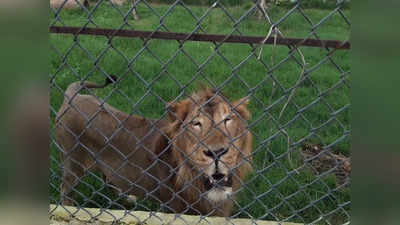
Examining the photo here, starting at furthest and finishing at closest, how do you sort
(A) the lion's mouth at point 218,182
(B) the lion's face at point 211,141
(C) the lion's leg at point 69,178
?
1. (C) the lion's leg at point 69,178
2. (A) the lion's mouth at point 218,182
3. (B) the lion's face at point 211,141

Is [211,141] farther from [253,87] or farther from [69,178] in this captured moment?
[253,87]

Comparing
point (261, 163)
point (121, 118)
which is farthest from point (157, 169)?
point (261, 163)

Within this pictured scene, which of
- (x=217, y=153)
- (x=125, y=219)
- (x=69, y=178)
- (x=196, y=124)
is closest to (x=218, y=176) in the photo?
(x=217, y=153)

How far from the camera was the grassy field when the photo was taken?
365 cm

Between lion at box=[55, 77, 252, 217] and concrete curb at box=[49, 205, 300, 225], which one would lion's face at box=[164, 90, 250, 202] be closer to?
lion at box=[55, 77, 252, 217]

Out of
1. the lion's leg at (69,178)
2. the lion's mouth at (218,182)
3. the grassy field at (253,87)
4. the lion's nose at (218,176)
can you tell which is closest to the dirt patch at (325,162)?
the grassy field at (253,87)

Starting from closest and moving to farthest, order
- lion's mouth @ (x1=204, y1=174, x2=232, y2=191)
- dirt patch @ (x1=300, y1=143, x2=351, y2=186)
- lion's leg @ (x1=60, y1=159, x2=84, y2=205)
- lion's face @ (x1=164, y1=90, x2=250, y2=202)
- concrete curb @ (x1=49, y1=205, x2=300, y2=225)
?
concrete curb @ (x1=49, y1=205, x2=300, y2=225) → lion's face @ (x1=164, y1=90, x2=250, y2=202) → lion's mouth @ (x1=204, y1=174, x2=232, y2=191) → lion's leg @ (x1=60, y1=159, x2=84, y2=205) → dirt patch @ (x1=300, y1=143, x2=351, y2=186)

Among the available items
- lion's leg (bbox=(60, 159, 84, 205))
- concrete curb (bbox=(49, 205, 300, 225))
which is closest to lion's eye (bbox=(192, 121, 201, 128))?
concrete curb (bbox=(49, 205, 300, 225))

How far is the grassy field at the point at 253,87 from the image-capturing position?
3654 mm

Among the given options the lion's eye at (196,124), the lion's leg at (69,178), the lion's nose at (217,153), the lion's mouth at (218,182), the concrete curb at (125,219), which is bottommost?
the concrete curb at (125,219)

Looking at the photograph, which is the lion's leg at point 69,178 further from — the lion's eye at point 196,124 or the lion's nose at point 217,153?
the lion's nose at point 217,153

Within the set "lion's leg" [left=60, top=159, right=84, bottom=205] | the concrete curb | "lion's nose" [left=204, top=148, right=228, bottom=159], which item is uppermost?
"lion's leg" [left=60, top=159, right=84, bottom=205]
